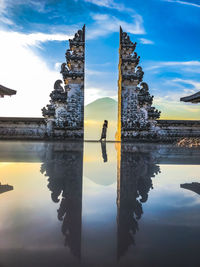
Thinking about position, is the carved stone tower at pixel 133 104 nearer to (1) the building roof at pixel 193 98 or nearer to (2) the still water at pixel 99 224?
(1) the building roof at pixel 193 98

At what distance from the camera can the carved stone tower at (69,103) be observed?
11.9 metres

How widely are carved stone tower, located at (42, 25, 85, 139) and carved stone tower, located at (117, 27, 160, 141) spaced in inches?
96.1

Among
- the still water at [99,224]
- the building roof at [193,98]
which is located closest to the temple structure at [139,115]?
the building roof at [193,98]

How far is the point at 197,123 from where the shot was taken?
12.5 metres

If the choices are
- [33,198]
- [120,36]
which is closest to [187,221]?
[33,198]

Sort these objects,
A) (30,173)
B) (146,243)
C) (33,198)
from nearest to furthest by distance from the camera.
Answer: (146,243) < (33,198) < (30,173)

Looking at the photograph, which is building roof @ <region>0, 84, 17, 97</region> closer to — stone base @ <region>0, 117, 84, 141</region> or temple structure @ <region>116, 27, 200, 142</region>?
stone base @ <region>0, 117, 84, 141</region>

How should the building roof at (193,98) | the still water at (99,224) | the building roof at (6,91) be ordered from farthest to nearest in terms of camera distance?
the building roof at (6,91), the building roof at (193,98), the still water at (99,224)

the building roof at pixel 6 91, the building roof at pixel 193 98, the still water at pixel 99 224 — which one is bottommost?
the still water at pixel 99 224

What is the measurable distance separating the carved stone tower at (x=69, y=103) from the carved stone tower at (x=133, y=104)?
2.44 m

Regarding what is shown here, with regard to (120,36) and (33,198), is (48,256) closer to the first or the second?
(33,198)

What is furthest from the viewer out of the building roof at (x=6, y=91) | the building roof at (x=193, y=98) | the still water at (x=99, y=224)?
the building roof at (x=6, y=91)

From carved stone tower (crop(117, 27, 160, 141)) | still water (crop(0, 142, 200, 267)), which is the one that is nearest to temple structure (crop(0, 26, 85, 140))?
carved stone tower (crop(117, 27, 160, 141))

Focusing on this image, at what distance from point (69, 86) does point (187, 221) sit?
1160 cm
